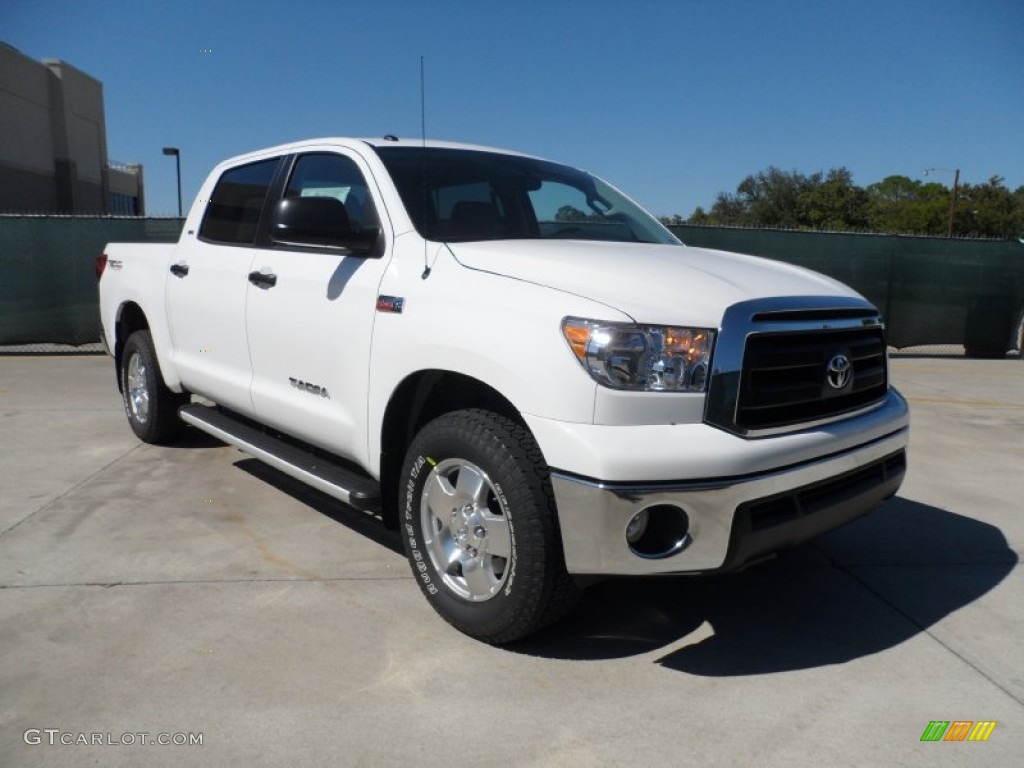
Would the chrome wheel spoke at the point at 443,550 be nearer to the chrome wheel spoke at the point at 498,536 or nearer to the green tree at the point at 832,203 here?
the chrome wheel spoke at the point at 498,536

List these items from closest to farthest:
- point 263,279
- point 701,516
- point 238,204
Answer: point 701,516 < point 263,279 < point 238,204

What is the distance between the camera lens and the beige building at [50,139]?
1385 inches

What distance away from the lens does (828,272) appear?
40.5 ft

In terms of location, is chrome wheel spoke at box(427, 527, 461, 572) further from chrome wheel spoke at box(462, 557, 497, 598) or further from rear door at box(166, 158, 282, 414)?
rear door at box(166, 158, 282, 414)

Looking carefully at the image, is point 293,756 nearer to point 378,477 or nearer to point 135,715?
point 135,715

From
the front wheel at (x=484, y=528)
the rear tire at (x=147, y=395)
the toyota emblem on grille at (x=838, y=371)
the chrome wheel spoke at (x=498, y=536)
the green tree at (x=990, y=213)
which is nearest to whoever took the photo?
the front wheel at (x=484, y=528)

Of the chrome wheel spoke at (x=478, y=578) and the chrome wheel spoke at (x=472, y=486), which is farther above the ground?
the chrome wheel spoke at (x=472, y=486)

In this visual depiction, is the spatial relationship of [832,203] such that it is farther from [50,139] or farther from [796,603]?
[796,603]

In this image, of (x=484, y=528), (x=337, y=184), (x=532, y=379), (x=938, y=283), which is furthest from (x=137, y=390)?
(x=938, y=283)

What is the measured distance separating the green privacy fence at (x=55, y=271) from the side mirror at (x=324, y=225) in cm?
882

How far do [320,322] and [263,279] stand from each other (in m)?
0.60

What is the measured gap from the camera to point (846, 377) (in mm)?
3154

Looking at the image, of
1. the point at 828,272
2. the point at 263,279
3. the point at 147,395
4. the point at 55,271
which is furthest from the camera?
the point at 828,272

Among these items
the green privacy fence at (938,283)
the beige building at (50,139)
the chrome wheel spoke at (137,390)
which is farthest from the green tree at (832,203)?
the chrome wheel spoke at (137,390)
